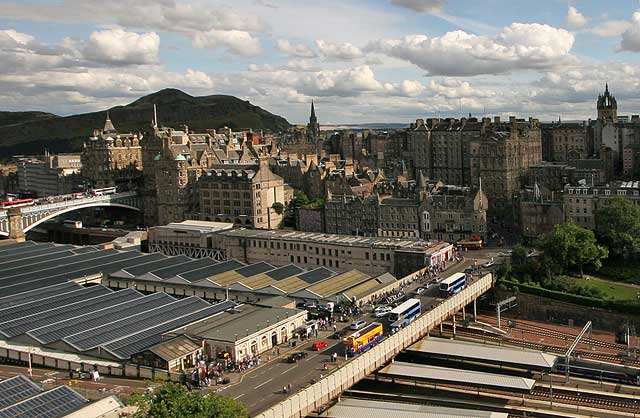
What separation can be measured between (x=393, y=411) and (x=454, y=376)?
1221 centimetres

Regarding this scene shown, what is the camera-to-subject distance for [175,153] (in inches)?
6885

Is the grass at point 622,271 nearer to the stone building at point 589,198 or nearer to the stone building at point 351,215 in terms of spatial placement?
the stone building at point 589,198

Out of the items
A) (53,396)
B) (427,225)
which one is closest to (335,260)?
(427,225)

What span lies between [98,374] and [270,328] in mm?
18260

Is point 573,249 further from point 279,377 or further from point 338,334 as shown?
point 279,377

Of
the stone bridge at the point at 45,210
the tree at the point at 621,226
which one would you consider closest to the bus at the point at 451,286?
the tree at the point at 621,226

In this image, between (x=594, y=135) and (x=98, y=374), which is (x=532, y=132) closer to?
(x=594, y=135)

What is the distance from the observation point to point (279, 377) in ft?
228

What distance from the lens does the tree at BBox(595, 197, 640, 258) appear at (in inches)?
4350

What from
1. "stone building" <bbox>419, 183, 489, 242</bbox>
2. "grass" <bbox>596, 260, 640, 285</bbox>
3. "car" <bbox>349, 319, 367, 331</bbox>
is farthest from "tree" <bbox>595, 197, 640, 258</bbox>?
"car" <bbox>349, 319, 367, 331</bbox>

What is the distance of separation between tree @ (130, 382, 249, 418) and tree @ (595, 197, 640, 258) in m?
75.1

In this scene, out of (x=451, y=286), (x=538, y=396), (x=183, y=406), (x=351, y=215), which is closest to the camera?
(x=183, y=406)

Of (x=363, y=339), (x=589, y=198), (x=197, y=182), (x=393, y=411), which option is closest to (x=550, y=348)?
(x=363, y=339)

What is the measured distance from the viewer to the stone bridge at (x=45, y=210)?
499 ft
